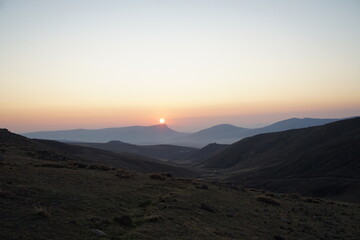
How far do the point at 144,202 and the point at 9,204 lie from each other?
7372 millimetres

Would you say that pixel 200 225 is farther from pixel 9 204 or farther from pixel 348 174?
pixel 348 174

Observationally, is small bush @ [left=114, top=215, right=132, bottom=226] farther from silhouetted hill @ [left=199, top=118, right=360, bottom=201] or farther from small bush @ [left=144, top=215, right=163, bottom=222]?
silhouetted hill @ [left=199, top=118, right=360, bottom=201]

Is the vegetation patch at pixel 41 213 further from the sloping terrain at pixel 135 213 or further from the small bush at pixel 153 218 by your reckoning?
the small bush at pixel 153 218

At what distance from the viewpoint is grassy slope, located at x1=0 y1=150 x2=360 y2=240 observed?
511 inches

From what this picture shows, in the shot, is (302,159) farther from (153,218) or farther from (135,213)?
(153,218)

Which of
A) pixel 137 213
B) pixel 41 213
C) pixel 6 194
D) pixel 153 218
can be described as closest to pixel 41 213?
pixel 41 213

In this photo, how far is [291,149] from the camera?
360ft

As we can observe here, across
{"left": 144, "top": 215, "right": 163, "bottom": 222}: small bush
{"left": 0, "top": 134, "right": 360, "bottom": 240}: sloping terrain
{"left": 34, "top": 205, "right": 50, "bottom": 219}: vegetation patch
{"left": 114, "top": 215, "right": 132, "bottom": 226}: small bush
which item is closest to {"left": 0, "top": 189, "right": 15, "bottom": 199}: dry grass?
{"left": 0, "top": 134, "right": 360, "bottom": 240}: sloping terrain

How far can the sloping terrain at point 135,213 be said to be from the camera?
1291 centimetres

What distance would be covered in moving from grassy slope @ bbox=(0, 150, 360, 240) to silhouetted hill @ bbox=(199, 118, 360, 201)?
123 feet

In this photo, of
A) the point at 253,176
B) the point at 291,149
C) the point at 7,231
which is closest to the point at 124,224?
the point at 7,231

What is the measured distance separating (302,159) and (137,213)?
79.8 m

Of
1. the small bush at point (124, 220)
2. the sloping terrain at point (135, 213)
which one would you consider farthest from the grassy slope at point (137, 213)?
the small bush at point (124, 220)

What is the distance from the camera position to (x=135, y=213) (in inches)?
637
